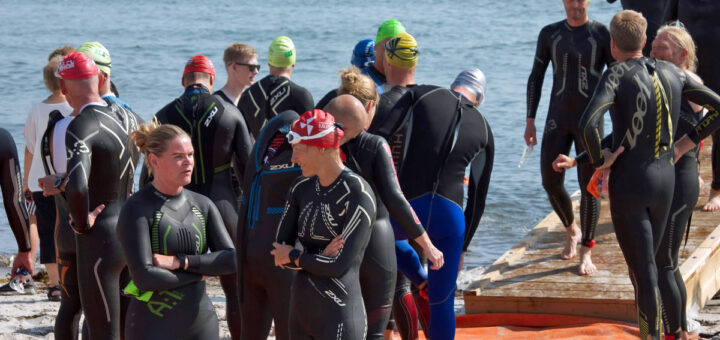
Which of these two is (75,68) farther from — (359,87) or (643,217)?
(643,217)

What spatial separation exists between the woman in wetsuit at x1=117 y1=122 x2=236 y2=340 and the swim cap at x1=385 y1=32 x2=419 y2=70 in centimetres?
180

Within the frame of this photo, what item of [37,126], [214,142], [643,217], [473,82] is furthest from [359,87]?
[37,126]

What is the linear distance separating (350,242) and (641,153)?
2.39 m

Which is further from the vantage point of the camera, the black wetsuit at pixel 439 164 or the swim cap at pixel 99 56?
the swim cap at pixel 99 56

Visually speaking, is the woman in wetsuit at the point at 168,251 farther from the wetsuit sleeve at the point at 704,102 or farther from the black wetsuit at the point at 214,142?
the wetsuit sleeve at the point at 704,102

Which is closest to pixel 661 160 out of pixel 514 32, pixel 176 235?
pixel 176 235

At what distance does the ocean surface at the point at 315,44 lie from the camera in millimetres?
17781

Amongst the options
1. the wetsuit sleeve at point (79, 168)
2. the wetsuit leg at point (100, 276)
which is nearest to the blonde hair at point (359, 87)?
the wetsuit sleeve at point (79, 168)

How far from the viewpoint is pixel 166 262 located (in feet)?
14.7

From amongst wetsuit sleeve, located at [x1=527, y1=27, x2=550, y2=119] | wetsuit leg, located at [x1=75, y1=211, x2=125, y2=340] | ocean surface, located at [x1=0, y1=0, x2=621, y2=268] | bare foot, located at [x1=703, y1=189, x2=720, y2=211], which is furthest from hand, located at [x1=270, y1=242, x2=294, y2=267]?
ocean surface, located at [x1=0, y1=0, x2=621, y2=268]

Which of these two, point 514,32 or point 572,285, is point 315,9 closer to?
point 514,32

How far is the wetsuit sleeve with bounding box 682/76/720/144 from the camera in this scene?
6.10 m

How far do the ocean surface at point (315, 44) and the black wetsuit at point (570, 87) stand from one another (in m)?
4.81

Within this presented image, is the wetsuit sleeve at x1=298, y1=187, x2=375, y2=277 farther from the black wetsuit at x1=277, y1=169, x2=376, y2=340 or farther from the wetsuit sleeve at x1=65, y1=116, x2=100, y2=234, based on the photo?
the wetsuit sleeve at x1=65, y1=116, x2=100, y2=234
